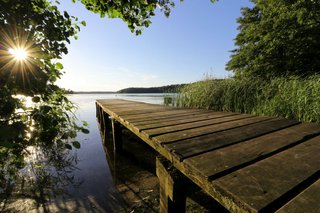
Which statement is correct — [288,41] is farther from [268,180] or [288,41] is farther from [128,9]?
[268,180]

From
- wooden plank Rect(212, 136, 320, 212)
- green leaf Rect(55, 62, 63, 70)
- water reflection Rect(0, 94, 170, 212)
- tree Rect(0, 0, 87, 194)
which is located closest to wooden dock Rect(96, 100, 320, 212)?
wooden plank Rect(212, 136, 320, 212)

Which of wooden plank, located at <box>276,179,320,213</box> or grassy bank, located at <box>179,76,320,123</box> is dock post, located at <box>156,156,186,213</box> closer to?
wooden plank, located at <box>276,179,320,213</box>

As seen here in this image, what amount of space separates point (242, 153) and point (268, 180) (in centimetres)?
43

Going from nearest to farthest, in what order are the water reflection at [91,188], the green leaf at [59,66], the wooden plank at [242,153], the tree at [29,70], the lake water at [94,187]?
the wooden plank at [242,153] < the tree at [29,70] < the green leaf at [59,66] < the water reflection at [91,188] < the lake water at [94,187]

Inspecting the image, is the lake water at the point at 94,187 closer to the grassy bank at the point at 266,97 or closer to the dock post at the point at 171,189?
the dock post at the point at 171,189

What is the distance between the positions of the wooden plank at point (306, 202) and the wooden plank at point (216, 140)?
2.42 feet

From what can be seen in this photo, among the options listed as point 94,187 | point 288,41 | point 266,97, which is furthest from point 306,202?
point 288,41

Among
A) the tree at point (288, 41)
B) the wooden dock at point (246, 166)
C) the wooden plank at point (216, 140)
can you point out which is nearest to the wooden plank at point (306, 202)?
the wooden dock at point (246, 166)

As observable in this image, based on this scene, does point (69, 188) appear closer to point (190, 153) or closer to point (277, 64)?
point (190, 153)

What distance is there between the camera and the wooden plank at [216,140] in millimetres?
1623

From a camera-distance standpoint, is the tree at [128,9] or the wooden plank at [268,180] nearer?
the wooden plank at [268,180]

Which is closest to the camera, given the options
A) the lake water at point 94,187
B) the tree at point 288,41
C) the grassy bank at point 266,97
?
the lake water at point 94,187

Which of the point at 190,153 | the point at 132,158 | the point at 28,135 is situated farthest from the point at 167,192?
the point at 132,158

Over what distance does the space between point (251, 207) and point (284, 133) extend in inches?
63.6
